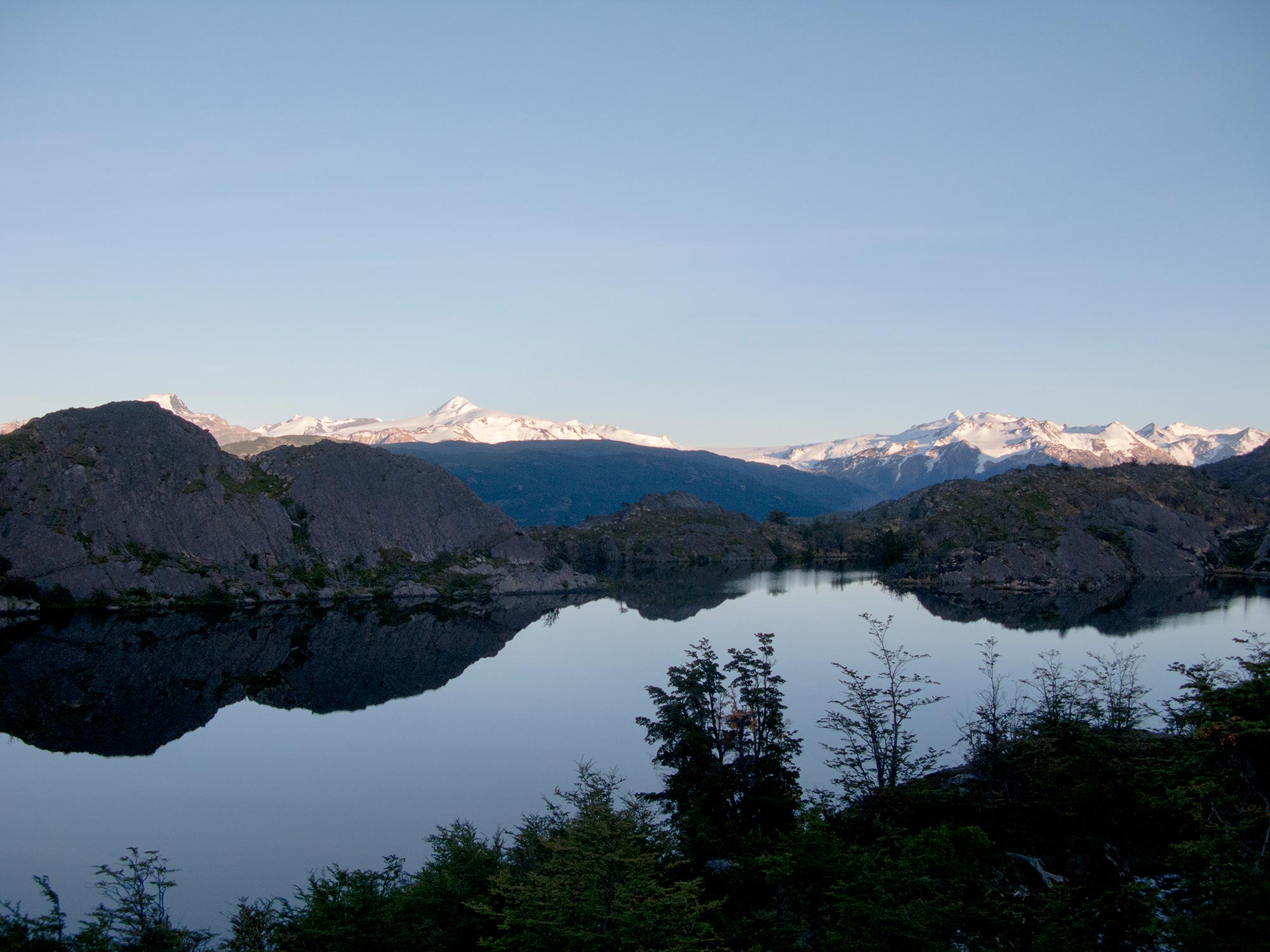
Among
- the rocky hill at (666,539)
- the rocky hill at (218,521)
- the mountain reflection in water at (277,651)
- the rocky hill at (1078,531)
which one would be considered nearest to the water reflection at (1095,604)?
the mountain reflection in water at (277,651)

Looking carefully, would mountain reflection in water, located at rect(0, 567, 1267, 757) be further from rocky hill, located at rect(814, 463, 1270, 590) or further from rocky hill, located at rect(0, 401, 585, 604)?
rocky hill, located at rect(814, 463, 1270, 590)

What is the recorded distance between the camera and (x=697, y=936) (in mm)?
14789

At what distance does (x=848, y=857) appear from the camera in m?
18.5

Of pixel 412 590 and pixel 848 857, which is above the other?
pixel 848 857

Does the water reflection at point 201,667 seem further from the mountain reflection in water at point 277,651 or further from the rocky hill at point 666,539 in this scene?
the rocky hill at point 666,539

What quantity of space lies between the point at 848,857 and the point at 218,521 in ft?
263

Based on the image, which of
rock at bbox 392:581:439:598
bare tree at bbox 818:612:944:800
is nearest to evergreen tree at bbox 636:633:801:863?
bare tree at bbox 818:612:944:800

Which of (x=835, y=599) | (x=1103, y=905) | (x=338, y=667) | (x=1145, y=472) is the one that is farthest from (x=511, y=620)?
(x=1145, y=472)

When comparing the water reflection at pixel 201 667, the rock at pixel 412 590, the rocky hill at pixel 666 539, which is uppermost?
the rocky hill at pixel 666 539

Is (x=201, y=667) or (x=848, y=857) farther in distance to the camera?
(x=201, y=667)

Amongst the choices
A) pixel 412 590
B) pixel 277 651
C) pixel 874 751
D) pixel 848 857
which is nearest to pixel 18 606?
pixel 277 651

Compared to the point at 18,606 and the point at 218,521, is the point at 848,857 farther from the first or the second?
the point at 218,521

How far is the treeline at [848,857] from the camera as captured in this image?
15.2 metres

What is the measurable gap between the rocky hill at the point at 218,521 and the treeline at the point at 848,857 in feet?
201
